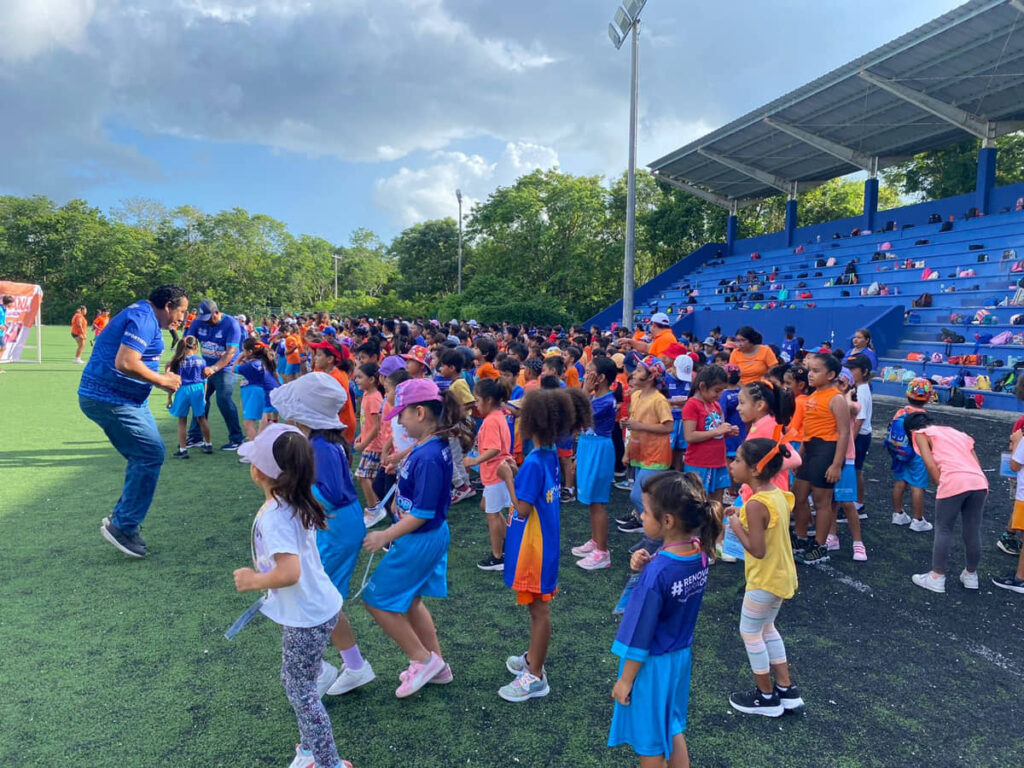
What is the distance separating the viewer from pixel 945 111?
63.5 feet

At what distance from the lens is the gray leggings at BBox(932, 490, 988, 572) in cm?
427

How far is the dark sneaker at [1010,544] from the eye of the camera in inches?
201

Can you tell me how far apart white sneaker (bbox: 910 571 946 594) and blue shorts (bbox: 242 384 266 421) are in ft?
23.0

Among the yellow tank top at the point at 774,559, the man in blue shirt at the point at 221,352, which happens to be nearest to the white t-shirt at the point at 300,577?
the yellow tank top at the point at 774,559

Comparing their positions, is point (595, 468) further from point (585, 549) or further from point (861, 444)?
point (861, 444)

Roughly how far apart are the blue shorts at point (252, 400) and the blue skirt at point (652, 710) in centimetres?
657

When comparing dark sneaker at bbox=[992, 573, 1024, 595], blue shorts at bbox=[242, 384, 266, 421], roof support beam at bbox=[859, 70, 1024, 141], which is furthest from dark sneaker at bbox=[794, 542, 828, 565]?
roof support beam at bbox=[859, 70, 1024, 141]

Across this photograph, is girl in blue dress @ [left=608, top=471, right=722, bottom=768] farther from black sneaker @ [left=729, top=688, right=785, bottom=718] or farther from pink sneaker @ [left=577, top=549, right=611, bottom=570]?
pink sneaker @ [left=577, top=549, right=611, bottom=570]

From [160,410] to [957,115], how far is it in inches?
945

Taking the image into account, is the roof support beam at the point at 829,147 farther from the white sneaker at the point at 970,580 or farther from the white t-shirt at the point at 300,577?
the white t-shirt at the point at 300,577

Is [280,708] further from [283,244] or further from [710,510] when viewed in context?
[283,244]

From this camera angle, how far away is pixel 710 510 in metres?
2.23

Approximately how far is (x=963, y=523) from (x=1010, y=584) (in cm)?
64

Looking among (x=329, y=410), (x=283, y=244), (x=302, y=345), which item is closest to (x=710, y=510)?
(x=329, y=410)
